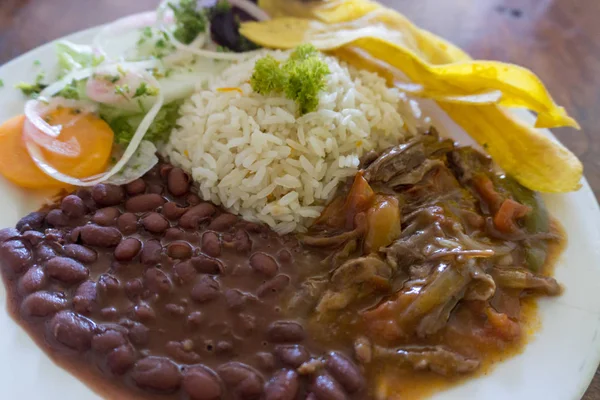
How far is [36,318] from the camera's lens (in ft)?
7.61

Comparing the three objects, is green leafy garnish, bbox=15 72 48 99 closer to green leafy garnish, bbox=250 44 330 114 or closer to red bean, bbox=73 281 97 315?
green leafy garnish, bbox=250 44 330 114

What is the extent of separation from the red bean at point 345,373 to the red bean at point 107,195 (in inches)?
58.9

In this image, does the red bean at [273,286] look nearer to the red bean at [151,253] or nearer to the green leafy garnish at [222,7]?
the red bean at [151,253]

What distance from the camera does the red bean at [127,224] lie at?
2.64 metres

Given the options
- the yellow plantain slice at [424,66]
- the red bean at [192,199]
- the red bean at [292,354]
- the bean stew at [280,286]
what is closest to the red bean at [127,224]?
the bean stew at [280,286]

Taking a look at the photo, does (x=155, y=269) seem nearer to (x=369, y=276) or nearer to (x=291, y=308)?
(x=291, y=308)

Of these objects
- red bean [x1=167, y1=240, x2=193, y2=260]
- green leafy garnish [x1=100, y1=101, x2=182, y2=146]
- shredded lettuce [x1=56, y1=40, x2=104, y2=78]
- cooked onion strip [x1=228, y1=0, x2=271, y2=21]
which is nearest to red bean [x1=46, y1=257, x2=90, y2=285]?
red bean [x1=167, y1=240, x2=193, y2=260]

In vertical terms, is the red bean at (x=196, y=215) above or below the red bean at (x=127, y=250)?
above

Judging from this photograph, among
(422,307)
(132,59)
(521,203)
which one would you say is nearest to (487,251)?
(422,307)

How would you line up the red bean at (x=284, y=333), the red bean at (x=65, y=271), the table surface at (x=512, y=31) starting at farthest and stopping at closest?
1. the table surface at (x=512, y=31)
2. the red bean at (x=65, y=271)
3. the red bean at (x=284, y=333)

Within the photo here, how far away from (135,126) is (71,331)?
61.8 inches

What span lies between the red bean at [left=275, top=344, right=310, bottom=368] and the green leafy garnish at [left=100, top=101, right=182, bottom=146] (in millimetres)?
1756

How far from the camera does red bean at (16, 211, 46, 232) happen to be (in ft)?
8.80

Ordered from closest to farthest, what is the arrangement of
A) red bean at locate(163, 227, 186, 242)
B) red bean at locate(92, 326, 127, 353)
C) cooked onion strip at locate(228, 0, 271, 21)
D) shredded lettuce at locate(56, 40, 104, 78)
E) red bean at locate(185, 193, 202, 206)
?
red bean at locate(92, 326, 127, 353)
red bean at locate(163, 227, 186, 242)
red bean at locate(185, 193, 202, 206)
shredded lettuce at locate(56, 40, 104, 78)
cooked onion strip at locate(228, 0, 271, 21)
